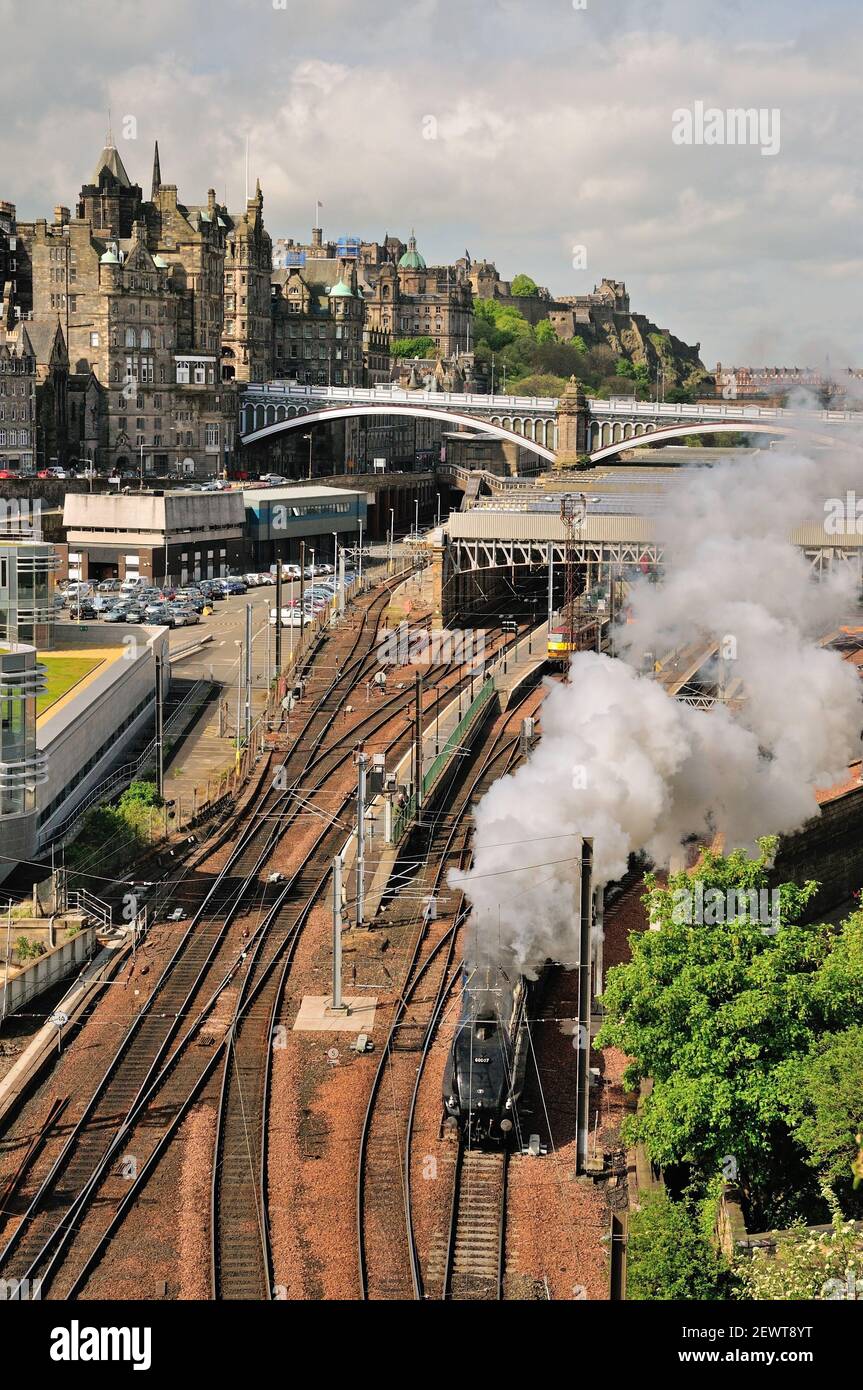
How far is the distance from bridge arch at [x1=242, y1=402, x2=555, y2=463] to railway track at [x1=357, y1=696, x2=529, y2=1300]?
246 ft

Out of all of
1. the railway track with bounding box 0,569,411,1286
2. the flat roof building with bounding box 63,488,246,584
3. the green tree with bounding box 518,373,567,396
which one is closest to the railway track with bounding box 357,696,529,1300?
the railway track with bounding box 0,569,411,1286

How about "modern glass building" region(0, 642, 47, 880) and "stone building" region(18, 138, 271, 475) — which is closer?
"modern glass building" region(0, 642, 47, 880)

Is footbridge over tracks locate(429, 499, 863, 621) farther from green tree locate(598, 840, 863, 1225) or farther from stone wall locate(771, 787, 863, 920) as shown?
green tree locate(598, 840, 863, 1225)

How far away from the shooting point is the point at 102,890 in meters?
37.6

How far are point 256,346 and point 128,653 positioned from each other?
78413 mm

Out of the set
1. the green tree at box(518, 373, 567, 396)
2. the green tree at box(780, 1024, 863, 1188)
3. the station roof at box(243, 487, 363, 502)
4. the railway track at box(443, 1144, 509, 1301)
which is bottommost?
the railway track at box(443, 1144, 509, 1301)

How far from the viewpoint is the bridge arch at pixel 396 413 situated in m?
114

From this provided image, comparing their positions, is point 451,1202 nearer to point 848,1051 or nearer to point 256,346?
point 848,1051

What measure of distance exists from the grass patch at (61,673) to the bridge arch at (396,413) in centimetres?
6595

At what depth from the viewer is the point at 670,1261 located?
67.4 feet

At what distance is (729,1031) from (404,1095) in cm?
578

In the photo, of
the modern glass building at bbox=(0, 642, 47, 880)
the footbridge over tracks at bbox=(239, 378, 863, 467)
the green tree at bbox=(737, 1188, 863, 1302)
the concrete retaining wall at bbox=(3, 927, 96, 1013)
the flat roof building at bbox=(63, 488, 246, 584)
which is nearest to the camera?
the green tree at bbox=(737, 1188, 863, 1302)

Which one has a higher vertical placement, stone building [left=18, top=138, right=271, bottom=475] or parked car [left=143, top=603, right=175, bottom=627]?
stone building [left=18, top=138, right=271, bottom=475]

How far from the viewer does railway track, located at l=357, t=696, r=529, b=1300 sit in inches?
882
